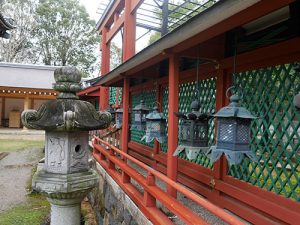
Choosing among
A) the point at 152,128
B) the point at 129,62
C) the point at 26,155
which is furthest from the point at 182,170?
the point at 26,155

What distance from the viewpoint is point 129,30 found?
7738mm

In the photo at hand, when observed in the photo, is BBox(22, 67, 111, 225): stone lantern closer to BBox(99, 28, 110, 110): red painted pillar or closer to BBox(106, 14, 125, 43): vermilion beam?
BBox(106, 14, 125, 43): vermilion beam

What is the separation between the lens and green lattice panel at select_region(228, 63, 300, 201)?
2.97m

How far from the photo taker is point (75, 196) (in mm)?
3568

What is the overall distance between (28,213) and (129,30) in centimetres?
527

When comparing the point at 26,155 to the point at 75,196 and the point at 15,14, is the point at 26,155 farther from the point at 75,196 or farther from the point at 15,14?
the point at 15,14

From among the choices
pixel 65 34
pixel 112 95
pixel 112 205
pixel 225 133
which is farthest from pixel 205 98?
pixel 65 34

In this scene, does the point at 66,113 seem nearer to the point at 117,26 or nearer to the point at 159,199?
the point at 159,199

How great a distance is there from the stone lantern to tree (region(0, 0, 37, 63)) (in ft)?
105

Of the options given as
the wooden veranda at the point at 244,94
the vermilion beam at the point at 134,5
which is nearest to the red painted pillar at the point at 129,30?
the vermilion beam at the point at 134,5

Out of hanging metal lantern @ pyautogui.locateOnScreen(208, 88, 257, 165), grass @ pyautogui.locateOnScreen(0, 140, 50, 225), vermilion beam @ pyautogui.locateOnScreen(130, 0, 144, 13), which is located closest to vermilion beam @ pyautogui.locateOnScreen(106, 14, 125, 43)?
vermilion beam @ pyautogui.locateOnScreen(130, 0, 144, 13)

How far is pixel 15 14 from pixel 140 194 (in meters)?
33.7

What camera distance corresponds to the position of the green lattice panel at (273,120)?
9.75ft

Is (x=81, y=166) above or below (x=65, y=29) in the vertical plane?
below
